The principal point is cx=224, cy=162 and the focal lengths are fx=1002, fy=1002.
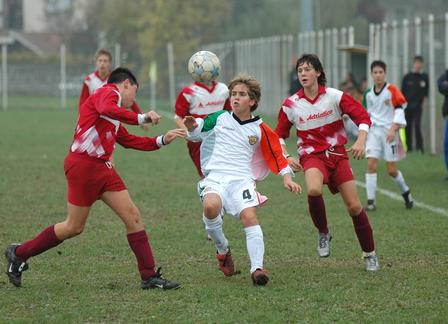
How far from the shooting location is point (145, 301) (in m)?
7.35

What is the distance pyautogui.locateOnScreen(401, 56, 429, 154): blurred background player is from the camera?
21250mm

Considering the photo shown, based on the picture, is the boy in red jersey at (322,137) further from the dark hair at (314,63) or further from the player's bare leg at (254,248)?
the player's bare leg at (254,248)

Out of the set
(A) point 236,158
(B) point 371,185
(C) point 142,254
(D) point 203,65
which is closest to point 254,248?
(A) point 236,158

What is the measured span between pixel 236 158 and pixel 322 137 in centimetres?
105

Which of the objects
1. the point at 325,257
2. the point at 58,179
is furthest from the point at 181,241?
the point at 58,179

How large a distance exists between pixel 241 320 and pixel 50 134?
2068cm

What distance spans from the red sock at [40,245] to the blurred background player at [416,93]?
47.2ft

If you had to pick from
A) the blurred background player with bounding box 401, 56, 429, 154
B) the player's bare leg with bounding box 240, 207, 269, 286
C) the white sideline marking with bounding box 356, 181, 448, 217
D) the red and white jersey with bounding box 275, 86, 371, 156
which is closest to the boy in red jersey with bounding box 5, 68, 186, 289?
the player's bare leg with bounding box 240, 207, 269, 286

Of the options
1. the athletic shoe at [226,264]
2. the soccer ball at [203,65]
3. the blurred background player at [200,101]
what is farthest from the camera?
the blurred background player at [200,101]

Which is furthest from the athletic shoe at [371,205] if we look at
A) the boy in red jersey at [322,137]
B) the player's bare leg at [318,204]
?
the boy in red jersey at [322,137]

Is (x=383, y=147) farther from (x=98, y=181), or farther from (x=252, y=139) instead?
(x=98, y=181)

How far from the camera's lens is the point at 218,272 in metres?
8.55

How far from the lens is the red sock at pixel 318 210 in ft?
28.8

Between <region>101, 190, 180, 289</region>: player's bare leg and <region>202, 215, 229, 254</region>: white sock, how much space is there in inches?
23.3
